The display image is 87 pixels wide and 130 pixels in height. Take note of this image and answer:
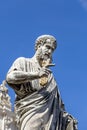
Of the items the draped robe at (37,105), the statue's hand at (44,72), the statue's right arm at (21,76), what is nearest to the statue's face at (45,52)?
the draped robe at (37,105)

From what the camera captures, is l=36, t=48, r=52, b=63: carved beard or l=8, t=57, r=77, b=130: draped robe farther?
l=36, t=48, r=52, b=63: carved beard

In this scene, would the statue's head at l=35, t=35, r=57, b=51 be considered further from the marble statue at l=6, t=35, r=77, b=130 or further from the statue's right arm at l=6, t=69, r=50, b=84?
the statue's right arm at l=6, t=69, r=50, b=84

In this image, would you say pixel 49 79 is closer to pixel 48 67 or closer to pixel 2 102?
pixel 48 67

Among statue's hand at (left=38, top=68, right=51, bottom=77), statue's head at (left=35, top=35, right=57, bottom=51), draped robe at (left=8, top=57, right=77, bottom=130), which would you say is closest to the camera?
draped robe at (left=8, top=57, right=77, bottom=130)

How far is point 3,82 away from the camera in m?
11.4

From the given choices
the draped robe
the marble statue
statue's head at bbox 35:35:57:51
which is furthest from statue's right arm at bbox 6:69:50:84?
statue's head at bbox 35:35:57:51

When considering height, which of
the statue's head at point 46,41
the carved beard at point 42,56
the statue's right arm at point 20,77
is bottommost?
the statue's right arm at point 20,77

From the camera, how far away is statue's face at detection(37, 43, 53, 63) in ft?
39.4

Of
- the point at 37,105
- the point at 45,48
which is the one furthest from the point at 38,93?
the point at 45,48

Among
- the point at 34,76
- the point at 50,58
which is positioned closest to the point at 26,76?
the point at 34,76

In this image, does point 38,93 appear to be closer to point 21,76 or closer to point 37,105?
point 37,105

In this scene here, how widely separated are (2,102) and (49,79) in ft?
3.97

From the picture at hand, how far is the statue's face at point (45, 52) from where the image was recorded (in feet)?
39.4

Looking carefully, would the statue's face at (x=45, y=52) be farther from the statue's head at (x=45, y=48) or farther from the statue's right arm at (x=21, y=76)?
the statue's right arm at (x=21, y=76)
